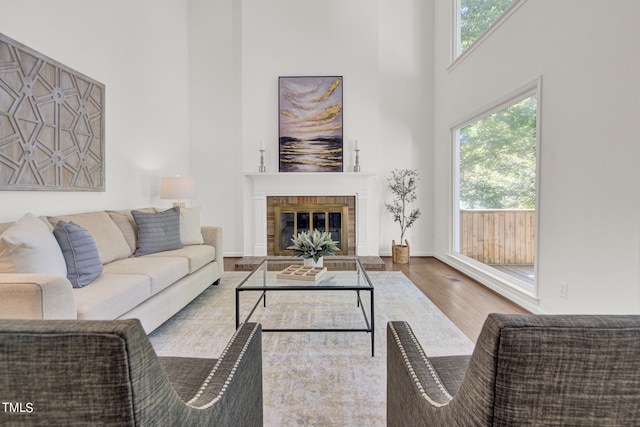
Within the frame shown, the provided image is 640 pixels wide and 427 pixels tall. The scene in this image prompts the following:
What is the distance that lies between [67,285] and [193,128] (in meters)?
4.36

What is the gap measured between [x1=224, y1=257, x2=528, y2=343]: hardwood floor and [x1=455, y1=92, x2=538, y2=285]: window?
341mm

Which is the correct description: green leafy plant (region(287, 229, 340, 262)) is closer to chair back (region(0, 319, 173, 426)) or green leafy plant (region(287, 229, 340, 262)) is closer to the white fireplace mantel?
chair back (region(0, 319, 173, 426))

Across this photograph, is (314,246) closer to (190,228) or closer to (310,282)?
(310,282)

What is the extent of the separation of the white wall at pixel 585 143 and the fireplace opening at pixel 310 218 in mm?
2769

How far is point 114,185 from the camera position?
356 centimetres

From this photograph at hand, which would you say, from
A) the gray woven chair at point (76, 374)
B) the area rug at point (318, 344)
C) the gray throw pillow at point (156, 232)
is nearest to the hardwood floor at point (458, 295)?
the area rug at point (318, 344)

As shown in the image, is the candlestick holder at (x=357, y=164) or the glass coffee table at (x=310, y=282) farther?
the candlestick holder at (x=357, y=164)

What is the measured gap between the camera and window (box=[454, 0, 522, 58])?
3.61 metres

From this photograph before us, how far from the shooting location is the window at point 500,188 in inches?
126

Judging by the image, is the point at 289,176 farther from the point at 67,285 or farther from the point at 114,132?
the point at 67,285

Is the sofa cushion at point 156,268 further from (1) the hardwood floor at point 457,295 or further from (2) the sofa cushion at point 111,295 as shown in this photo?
(1) the hardwood floor at point 457,295

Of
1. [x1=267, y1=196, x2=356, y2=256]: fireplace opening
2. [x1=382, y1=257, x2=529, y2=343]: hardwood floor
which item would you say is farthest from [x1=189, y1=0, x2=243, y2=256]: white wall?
[x1=382, y1=257, x2=529, y2=343]: hardwood floor

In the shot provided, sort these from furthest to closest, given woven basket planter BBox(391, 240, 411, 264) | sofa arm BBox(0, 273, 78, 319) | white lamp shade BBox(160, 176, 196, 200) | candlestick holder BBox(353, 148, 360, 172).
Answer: candlestick holder BBox(353, 148, 360, 172) < woven basket planter BBox(391, 240, 411, 264) < white lamp shade BBox(160, 176, 196, 200) < sofa arm BBox(0, 273, 78, 319)

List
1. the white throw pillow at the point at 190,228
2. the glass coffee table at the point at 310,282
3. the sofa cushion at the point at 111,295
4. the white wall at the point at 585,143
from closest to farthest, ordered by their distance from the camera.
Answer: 1. the sofa cushion at the point at 111,295
2. the white wall at the point at 585,143
3. the glass coffee table at the point at 310,282
4. the white throw pillow at the point at 190,228
